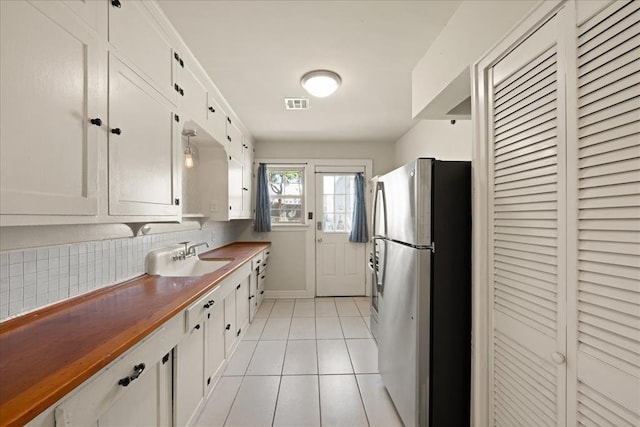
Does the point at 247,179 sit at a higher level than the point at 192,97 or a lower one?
lower

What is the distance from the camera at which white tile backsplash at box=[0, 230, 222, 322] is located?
3.57ft

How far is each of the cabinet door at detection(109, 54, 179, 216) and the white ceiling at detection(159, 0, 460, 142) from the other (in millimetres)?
599

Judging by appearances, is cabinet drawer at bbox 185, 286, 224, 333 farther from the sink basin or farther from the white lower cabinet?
the sink basin

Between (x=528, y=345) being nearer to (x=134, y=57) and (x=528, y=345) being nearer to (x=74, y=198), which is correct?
(x=74, y=198)

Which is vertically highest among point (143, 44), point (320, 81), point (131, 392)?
point (320, 81)

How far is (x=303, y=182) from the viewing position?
15.1 feet

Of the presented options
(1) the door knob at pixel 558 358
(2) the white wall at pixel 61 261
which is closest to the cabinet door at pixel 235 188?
(2) the white wall at pixel 61 261

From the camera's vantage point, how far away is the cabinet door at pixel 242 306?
109 inches

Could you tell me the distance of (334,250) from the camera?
4570mm

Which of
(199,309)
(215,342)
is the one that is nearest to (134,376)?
(199,309)

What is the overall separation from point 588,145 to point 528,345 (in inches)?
28.3

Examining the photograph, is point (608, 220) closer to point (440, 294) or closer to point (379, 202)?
point (440, 294)

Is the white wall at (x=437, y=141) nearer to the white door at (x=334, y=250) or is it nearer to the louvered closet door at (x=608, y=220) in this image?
the white door at (x=334, y=250)

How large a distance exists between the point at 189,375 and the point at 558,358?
5.84 feet
